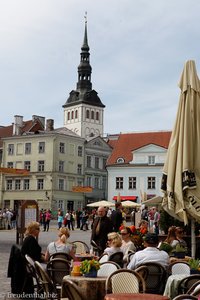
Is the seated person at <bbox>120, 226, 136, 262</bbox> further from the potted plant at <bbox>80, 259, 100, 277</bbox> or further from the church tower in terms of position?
the church tower

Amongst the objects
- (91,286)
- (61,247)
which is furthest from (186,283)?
(61,247)

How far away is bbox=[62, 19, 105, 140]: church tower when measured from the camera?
103188 millimetres

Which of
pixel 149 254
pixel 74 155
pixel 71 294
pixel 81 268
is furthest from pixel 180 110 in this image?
pixel 74 155

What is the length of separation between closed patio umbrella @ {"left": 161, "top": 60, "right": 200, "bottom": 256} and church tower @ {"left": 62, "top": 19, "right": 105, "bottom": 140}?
91860mm

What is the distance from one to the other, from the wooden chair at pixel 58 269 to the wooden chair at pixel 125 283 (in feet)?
5.48

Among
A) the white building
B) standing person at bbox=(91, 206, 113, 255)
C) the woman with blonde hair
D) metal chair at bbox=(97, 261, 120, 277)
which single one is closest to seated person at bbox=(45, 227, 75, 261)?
the woman with blonde hair

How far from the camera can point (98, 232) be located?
1223 centimetres

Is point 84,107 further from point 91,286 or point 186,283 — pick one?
point 186,283

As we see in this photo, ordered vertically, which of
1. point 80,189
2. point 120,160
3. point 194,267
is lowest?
Answer: point 194,267

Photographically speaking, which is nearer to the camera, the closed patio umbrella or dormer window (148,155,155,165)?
the closed patio umbrella

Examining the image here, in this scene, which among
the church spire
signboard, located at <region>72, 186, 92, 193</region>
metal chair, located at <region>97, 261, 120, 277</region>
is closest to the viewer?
metal chair, located at <region>97, 261, 120, 277</region>

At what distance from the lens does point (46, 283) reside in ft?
24.0

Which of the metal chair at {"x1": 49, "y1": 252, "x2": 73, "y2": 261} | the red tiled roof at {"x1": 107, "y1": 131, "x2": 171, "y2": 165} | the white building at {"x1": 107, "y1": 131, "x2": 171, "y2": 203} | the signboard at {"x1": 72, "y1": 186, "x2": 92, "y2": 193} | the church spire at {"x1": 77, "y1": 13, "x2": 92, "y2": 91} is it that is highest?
the church spire at {"x1": 77, "y1": 13, "x2": 92, "y2": 91}

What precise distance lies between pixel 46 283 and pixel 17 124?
69875mm
